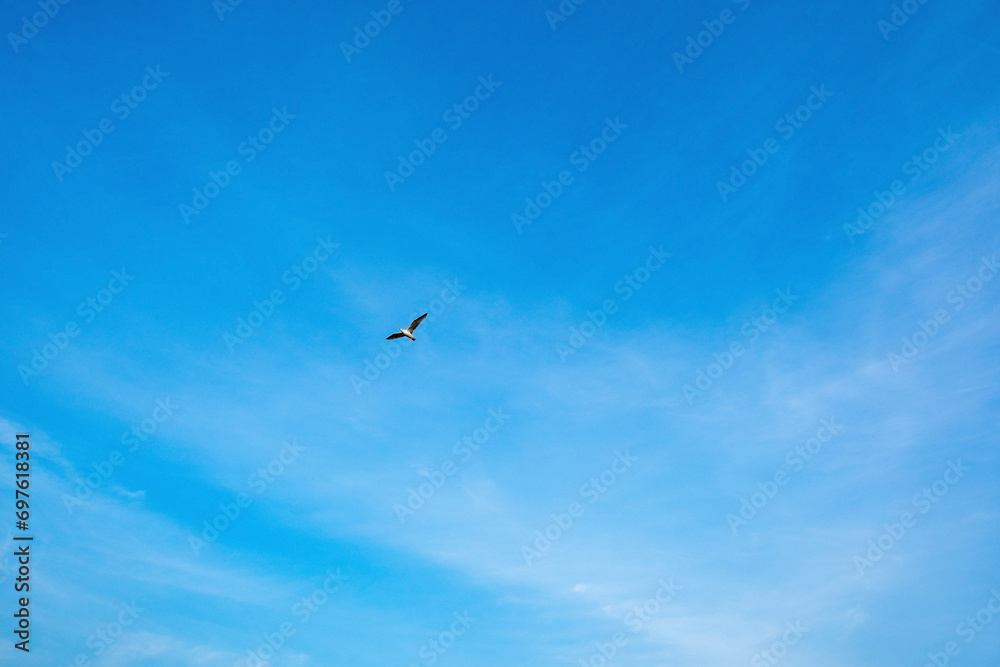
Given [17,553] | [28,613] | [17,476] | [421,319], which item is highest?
[421,319]

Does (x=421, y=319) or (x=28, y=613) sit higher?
(x=421, y=319)

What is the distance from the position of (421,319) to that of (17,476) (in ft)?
114

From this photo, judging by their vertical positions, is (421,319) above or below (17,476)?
above

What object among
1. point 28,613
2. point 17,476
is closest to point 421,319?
point 17,476

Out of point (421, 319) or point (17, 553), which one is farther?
point (17, 553)

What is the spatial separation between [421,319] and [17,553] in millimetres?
37584

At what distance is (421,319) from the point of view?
2010 inches

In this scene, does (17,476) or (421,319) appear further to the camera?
(17,476)

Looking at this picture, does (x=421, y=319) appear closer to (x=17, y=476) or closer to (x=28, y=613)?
(x=17, y=476)

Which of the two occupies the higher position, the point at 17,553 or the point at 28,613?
the point at 17,553

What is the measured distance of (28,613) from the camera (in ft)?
182

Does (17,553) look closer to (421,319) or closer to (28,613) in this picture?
(28,613)

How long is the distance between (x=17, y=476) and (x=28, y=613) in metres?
11.4

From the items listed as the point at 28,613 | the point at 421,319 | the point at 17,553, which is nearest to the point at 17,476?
the point at 17,553
